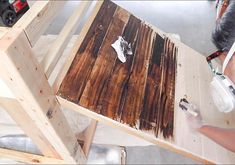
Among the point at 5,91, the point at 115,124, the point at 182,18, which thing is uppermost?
the point at 5,91

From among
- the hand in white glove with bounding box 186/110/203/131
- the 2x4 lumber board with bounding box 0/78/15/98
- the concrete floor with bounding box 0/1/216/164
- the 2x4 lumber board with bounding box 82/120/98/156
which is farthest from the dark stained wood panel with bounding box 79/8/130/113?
the concrete floor with bounding box 0/1/216/164

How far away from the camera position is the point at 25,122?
864 mm

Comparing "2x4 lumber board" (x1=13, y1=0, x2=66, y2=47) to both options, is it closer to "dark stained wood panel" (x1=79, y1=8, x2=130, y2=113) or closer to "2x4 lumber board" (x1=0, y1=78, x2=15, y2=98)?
"2x4 lumber board" (x1=0, y1=78, x2=15, y2=98)

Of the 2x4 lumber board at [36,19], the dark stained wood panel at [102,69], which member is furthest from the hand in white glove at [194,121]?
the 2x4 lumber board at [36,19]

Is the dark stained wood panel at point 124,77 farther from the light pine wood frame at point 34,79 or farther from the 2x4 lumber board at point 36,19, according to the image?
the 2x4 lumber board at point 36,19

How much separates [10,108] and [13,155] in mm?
510

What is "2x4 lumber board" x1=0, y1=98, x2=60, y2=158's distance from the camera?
780 mm

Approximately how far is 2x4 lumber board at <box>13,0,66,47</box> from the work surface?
0.18 metres

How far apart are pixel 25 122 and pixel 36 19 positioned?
0.36 m

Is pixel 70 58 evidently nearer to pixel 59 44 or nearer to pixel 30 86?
pixel 59 44

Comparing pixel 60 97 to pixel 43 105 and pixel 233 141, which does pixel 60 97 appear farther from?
pixel 233 141

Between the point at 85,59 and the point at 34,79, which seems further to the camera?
the point at 85,59

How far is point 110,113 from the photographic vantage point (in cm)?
86

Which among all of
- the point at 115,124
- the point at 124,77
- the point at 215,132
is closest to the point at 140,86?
the point at 124,77
